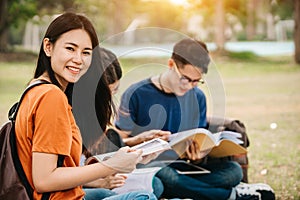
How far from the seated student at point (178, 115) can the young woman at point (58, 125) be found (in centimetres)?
111

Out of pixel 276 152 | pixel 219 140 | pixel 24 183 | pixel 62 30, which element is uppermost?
pixel 62 30

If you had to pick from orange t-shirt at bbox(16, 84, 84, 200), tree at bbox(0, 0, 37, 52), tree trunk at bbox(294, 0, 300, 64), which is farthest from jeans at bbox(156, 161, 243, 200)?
tree at bbox(0, 0, 37, 52)

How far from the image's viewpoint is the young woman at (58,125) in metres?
1.57

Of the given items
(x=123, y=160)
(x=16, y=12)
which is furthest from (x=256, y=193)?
(x=16, y=12)

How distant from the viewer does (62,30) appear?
5.62ft

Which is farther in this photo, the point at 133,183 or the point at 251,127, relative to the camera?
the point at 251,127

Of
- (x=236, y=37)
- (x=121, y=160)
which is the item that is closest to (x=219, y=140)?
(x=121, y=160)

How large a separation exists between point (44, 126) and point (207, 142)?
120 cm

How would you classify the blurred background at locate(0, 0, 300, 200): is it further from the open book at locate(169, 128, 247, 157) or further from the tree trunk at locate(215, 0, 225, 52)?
the open book at locate(169, 128, 247, 157)

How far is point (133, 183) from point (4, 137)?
0.99 metres

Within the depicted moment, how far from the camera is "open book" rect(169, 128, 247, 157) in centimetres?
257

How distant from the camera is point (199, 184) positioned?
9.54ft

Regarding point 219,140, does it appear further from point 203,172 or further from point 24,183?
point 24,183

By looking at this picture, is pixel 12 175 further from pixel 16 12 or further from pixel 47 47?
pixel 16 12
